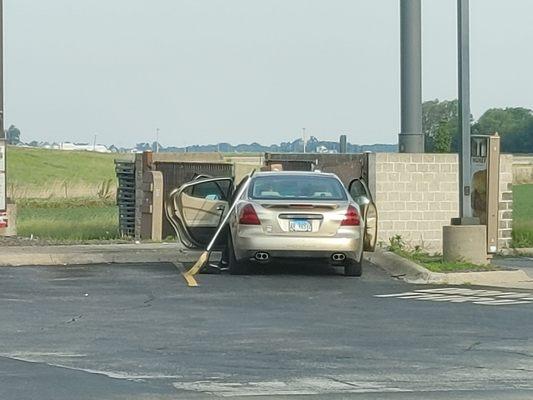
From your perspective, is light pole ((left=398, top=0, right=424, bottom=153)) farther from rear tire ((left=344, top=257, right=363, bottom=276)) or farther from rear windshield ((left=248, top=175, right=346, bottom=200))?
rear tire ((left=344, top=257, right=363, bottom=276))

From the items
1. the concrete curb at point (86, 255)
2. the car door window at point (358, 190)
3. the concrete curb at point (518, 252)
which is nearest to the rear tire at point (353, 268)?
the car door window at point (358, 190)

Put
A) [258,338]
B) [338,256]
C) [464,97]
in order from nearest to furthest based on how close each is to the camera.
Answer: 1. [258,338]
2. [338,256]
3. [464,97]

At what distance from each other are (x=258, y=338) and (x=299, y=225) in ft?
15.8

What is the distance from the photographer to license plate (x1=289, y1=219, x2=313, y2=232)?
52.1ft

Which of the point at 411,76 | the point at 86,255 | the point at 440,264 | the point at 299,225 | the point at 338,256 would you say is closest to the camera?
the point at 299,225

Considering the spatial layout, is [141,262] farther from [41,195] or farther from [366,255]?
[41,195]

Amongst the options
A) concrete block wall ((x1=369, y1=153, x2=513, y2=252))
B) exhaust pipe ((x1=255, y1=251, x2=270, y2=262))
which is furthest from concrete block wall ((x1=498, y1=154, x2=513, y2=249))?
exhaust pipe ((x1=255, y1=251, x2=270, y2=262))

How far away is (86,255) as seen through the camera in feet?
60.7

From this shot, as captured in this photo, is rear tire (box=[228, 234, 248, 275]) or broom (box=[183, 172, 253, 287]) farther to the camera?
broom (box=[183, 172, 253, 287])

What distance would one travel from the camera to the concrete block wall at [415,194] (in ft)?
75.2

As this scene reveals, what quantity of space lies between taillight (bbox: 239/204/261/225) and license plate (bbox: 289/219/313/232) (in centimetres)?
43

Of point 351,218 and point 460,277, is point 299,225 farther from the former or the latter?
point 460,277

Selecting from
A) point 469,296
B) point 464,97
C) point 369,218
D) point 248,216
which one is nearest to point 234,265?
point 248,216

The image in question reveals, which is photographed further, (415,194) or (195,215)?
(415,194)
